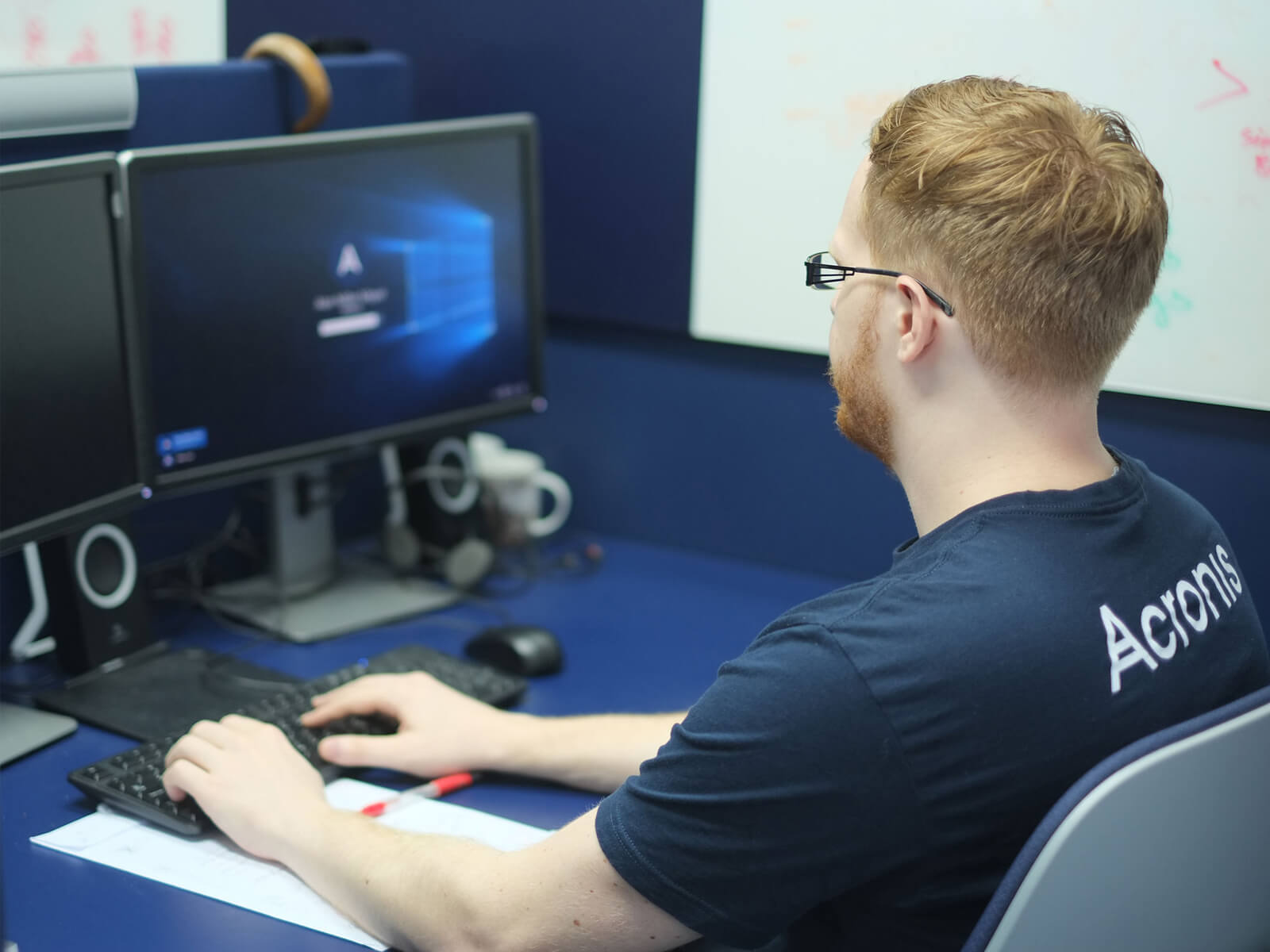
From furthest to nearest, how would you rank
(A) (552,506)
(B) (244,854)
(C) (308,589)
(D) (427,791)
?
(A) (552,506) → (C) (308,589) → (D) (427,791) → (B) (244,854)

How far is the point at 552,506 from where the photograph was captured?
2.13 m

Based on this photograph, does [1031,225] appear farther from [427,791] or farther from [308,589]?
[308,589]

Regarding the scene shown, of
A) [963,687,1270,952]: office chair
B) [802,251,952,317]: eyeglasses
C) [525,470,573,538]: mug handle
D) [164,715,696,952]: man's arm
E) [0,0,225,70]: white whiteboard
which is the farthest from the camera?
[0,0,225,70]: white whiteboard

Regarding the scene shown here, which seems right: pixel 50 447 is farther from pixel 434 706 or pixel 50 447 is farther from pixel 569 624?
pixel 569 624

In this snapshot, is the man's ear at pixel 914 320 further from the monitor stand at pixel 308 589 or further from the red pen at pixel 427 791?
the monitor stand at pixel 308 589

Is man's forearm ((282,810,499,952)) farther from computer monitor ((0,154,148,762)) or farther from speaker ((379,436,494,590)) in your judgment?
speaker ((379,436,494,590))

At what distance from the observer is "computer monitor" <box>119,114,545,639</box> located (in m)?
1.53

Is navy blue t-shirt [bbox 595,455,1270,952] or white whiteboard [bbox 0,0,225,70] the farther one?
white whiteboard [bbox 0,0,225,70]

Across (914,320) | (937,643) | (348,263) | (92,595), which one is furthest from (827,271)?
(92,595)

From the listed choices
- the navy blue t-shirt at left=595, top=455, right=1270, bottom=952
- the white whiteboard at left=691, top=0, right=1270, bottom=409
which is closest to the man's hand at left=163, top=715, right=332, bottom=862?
the navy blue t-shirt at left=595, top=455, right=1270, bottom=952

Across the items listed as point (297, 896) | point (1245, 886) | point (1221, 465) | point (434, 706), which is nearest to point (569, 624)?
point (434, 706)

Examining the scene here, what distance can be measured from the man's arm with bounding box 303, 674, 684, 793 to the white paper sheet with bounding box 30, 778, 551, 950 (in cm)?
4

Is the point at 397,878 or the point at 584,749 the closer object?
the point at 397,878

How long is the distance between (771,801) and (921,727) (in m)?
0.11
